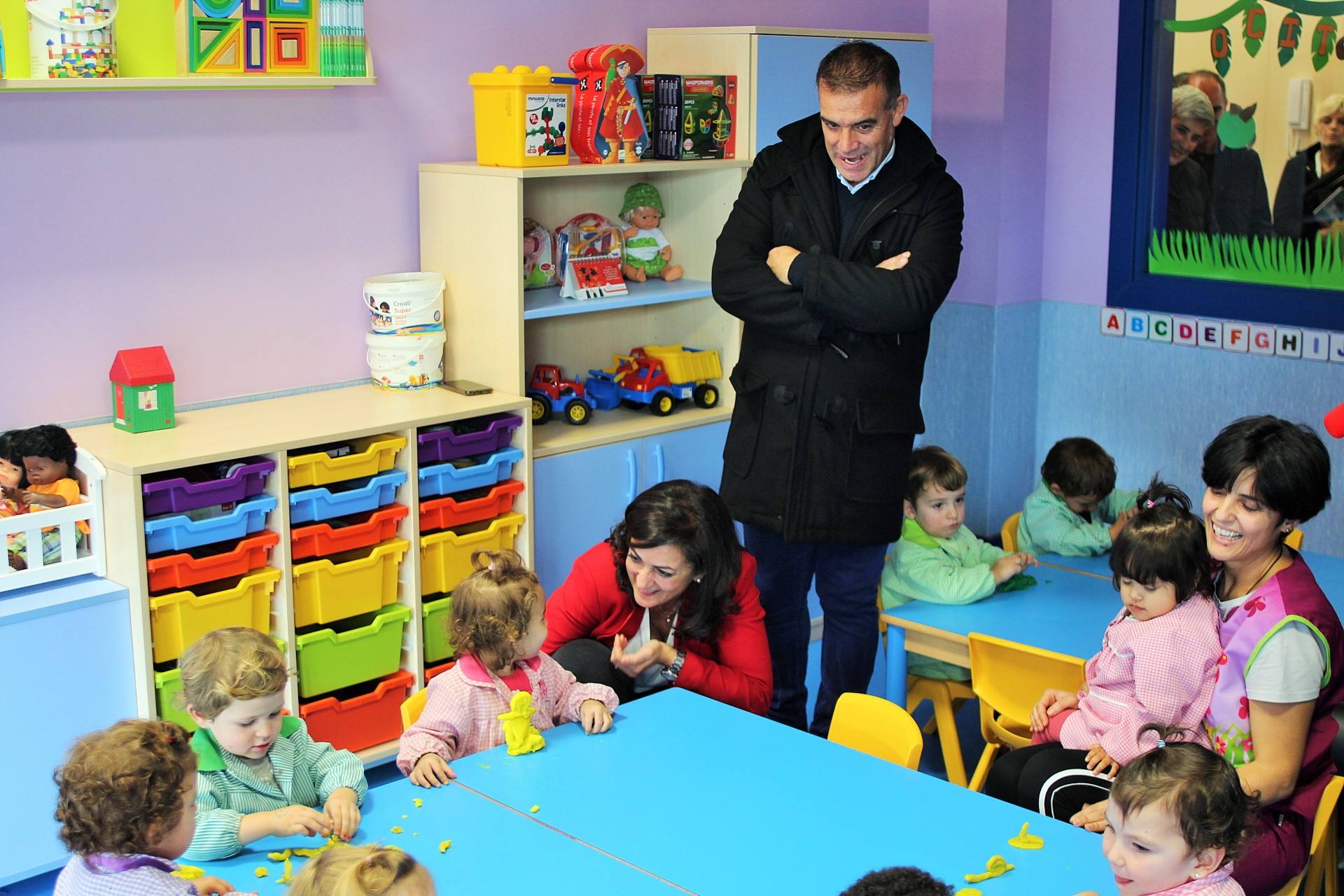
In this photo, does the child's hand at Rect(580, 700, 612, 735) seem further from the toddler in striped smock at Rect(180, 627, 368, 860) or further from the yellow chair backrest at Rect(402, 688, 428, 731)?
the toddler in striped smock at Rect(180, 627, 368, 860)

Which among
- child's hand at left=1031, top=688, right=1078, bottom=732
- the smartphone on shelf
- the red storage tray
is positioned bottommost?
the red storage tray

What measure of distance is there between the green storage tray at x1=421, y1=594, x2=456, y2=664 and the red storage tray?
0.09 meters

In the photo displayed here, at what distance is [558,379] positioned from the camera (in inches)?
157

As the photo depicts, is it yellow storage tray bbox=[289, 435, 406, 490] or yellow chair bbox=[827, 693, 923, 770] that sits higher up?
yellow storage tray bbox=[289, 435, 406, 490]

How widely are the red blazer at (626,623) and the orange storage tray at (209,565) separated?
779 mm

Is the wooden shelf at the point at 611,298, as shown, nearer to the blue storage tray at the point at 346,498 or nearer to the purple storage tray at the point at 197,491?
the blue storage tray at the point at 346,498

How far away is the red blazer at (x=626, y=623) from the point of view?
276 cm

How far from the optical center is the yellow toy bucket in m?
3.52

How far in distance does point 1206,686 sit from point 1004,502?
8.86 feet

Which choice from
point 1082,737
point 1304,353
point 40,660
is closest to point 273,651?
point 40,660

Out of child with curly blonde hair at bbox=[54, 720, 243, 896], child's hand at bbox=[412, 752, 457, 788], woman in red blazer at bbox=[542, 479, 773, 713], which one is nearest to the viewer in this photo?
child with curly blonde hair at bbox=[54, 720, 243, 896]

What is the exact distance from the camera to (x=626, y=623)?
280 centimetres

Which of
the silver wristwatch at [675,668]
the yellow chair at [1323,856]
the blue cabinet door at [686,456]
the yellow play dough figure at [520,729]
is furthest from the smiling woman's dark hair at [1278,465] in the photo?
the blue cabinet door at [686,456]

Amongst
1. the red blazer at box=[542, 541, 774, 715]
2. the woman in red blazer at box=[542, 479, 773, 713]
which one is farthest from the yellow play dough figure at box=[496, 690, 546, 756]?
A: the red blazer at box=[542, 541, 774, 715]
